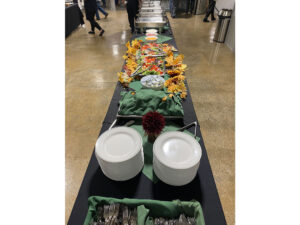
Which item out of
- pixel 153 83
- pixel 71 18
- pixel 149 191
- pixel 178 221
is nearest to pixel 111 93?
pixel 153 83

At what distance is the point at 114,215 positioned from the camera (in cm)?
47

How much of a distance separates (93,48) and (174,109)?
3133 mm

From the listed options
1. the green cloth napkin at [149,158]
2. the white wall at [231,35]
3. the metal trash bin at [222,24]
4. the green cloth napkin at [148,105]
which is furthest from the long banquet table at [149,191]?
the metal trash bin at [222,24]

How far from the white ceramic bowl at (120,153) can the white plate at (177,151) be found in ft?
0.24

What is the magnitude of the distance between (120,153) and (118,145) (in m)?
0.03

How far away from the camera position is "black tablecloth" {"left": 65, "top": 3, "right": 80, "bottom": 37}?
3768 millimetres

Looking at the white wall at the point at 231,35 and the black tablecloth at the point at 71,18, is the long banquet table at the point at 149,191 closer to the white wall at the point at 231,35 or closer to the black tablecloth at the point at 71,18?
the white wall at the point at 231,35

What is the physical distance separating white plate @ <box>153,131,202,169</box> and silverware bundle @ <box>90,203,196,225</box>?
0.16 meters

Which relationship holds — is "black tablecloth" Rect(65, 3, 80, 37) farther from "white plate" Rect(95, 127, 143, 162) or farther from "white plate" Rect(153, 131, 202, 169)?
"white plate" Rect(153, 131, 202, 169)

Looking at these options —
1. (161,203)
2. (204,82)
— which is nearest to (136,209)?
(161,203)

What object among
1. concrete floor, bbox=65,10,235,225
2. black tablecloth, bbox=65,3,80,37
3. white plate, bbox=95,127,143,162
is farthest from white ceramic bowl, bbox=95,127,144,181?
black tablecloth, bbox=65,3,80,37

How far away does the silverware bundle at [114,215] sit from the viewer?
462mm

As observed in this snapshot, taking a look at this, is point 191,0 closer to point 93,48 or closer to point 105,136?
point 93,48

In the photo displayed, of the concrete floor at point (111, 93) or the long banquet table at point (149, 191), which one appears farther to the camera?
the concrete floor at point (111, 93)
